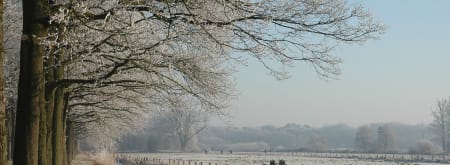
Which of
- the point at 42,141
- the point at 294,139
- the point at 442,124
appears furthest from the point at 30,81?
the point at 294,139

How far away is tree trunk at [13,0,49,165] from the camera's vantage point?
9906 millimetres

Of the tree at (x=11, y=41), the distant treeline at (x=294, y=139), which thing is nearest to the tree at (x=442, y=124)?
the distant treeline at (x=294, y=139)

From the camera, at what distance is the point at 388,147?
114m

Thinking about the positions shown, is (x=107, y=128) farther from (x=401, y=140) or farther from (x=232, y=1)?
(x=401, y=140)

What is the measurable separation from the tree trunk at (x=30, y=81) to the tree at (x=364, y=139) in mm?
115450

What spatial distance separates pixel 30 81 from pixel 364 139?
118 metres

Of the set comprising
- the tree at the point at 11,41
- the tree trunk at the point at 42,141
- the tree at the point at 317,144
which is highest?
the tree at the point at 11,41

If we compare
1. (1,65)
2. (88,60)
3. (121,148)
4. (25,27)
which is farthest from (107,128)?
(121,148)

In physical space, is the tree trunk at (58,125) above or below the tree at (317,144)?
above

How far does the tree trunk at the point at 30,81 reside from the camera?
991cm

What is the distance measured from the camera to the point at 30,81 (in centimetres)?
1013

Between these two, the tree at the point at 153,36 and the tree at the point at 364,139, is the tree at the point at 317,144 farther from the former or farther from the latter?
the tree at the point at 153,36

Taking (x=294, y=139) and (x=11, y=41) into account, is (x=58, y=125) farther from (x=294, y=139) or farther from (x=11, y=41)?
(x=294, y=139)

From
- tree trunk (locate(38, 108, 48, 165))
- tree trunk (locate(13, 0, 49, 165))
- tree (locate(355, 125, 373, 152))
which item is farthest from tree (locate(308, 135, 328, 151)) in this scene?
tree trunk (locate(13, 0, 49, 165))
